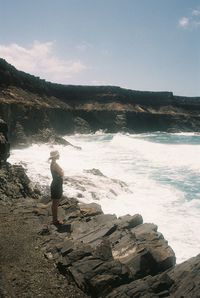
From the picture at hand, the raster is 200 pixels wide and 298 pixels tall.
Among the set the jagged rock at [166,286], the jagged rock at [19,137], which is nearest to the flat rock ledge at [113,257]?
the jagged rock at [166,286]

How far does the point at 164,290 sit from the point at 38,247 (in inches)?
129

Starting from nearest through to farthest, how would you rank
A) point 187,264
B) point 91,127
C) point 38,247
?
point 187,264
point 38,247
point 91,127

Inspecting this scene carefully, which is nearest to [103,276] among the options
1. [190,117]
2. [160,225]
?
[160,225]

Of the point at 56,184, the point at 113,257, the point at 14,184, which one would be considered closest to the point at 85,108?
the point at 14,184

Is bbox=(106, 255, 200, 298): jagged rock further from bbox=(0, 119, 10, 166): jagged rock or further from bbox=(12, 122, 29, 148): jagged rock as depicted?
bbox=(12, 122, 29, 148): jagged rock

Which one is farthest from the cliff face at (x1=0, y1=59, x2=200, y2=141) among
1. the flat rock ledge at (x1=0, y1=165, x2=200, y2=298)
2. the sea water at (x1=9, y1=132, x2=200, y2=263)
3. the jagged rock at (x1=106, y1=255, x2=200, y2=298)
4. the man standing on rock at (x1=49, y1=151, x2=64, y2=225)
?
→ the jagged rock at (x1=106, y1=255, x2=200, y2=298)

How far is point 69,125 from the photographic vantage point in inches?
2520

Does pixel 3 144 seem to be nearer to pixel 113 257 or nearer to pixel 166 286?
pixel 113 257

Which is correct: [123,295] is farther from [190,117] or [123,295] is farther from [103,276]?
[190,117]

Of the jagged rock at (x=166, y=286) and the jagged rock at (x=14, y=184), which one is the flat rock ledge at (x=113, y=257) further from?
the jagged rock at (x=14, y=184)

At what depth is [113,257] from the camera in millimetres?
8000

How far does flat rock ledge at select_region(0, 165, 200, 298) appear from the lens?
6.69 meters

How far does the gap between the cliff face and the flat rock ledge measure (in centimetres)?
3204

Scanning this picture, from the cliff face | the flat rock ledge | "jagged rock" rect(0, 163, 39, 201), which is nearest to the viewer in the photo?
the flat rock ledge
